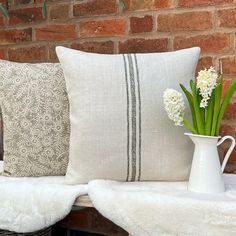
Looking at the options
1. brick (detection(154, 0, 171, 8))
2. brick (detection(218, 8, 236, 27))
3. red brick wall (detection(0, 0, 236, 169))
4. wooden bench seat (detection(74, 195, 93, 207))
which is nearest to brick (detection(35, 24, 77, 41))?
red brick wall (detection(0, 0, 236, 169))

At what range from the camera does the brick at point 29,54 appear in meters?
1.89

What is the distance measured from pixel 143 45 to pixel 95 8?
29cm

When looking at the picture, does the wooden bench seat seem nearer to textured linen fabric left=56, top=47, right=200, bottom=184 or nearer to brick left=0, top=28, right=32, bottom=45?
textured linen fabric left=56, top=47, right=200, bottom=184

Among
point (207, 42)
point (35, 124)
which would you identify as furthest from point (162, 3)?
point (35, 124)

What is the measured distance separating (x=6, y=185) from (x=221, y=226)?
68 centimetres

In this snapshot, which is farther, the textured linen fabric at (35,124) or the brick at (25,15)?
the brick at (25,15)

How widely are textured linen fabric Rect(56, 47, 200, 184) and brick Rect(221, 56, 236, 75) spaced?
35 centimetres

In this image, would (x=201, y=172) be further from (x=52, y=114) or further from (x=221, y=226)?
(x=52, y=114)

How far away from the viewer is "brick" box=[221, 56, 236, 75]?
1550 mm

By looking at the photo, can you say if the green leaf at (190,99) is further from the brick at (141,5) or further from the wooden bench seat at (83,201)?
the brick at (141,5)

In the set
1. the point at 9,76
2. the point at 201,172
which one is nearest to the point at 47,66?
the point at 9,76

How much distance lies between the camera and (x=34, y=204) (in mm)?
1192

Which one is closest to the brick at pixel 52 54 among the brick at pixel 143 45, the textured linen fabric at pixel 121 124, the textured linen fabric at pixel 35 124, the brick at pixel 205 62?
the brick at pixel 143 45

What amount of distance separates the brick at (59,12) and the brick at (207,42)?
0.55 metres
